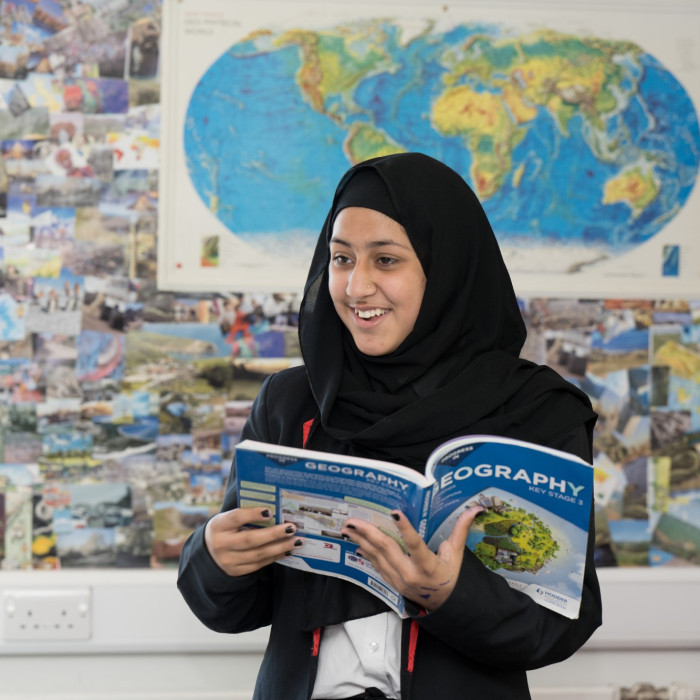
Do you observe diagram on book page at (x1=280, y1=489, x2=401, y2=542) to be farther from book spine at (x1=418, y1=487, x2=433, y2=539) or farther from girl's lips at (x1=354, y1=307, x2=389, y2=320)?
girl's lips at (x1=354, y1=307, x2=389, y2=320)

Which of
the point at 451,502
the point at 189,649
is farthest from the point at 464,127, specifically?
the point at 189,649

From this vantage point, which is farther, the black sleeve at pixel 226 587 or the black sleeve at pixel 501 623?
the black sleeve at pixel 226 587

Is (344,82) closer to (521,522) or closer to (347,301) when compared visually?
(347,301)

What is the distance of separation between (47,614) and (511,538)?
3.92 feet

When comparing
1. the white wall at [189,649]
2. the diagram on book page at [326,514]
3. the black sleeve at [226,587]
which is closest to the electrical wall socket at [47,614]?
the white wall at [189,649]

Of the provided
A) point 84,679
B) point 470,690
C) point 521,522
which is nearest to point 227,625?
point 470,690

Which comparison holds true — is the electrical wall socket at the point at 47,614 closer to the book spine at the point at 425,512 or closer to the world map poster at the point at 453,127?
the world map poster at the point at 453,127

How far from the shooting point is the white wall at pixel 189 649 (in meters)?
1.85

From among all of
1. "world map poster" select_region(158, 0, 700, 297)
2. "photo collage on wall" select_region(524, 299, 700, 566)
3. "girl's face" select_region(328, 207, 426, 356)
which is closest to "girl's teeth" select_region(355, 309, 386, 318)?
"girl's face" select_region(328, 207, 426, 356)

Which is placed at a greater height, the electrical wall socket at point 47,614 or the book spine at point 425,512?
the book spine at point 425,512

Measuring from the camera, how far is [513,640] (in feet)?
3.45

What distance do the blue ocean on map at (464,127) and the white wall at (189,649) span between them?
0.81 m

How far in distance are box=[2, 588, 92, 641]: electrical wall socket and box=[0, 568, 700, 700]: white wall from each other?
0.02 meters

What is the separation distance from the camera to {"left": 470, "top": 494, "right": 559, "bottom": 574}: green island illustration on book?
1.05 meters
